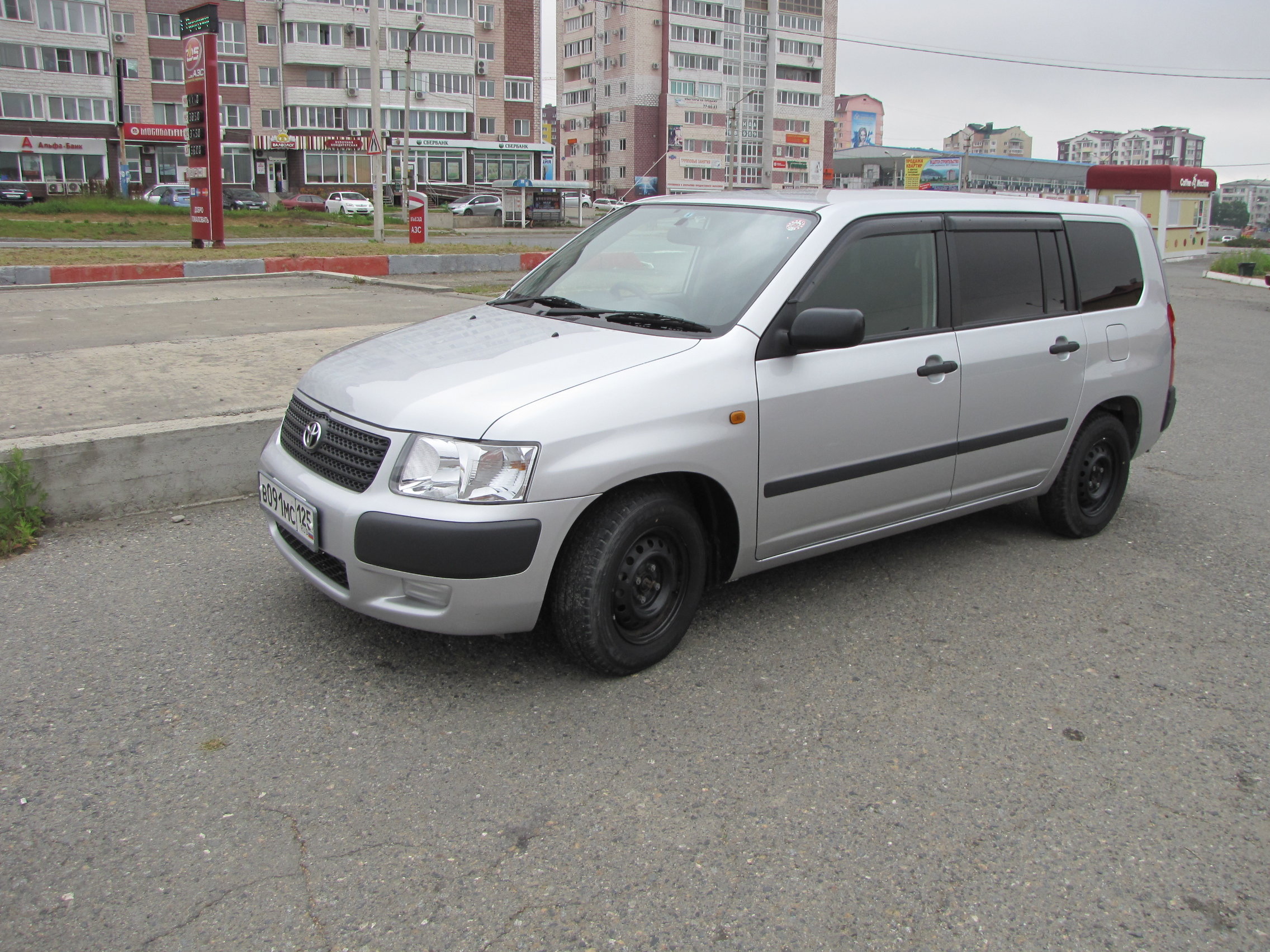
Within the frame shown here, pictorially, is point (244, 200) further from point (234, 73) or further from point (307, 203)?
point (234, 73)

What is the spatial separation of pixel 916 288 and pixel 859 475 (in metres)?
0.90

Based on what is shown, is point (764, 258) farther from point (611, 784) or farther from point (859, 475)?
point (611, 784)

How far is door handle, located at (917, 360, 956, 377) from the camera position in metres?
4.36

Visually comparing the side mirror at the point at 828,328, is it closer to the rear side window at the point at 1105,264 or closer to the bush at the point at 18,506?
the rear side window at the point at 1105,264

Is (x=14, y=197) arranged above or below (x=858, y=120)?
below

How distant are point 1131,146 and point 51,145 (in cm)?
12947

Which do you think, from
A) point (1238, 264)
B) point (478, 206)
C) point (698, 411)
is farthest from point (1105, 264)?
point (478, 206)

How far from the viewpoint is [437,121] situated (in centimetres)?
7462

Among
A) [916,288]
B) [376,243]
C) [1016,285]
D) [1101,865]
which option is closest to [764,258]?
[916,288]

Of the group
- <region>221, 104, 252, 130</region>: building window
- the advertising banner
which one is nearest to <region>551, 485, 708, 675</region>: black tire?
the advertising banner

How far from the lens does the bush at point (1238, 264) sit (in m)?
27.4

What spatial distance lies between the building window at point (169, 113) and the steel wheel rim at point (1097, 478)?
243ft

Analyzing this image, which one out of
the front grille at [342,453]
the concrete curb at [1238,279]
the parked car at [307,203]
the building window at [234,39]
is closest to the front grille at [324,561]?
the front grille at [342,453]

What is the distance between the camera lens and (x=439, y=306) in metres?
12.6
